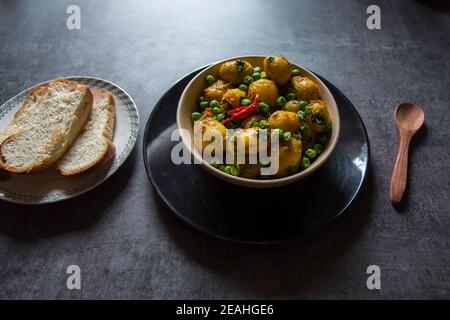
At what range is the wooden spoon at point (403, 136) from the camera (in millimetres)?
1318

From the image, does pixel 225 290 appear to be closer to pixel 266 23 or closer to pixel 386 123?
pixel 386 123

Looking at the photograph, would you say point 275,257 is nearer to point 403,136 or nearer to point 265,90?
point 265,90

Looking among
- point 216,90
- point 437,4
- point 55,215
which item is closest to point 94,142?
point 55,215

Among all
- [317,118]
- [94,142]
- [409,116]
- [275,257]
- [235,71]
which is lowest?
[275,257]

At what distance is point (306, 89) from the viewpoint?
1293 mm

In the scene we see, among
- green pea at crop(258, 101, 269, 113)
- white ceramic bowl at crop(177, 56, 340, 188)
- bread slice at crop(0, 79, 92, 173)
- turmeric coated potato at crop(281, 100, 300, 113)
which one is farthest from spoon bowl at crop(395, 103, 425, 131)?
bread slice at crop(0, 79, 92, 173)

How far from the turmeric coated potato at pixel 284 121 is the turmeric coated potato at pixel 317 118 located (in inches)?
2.4

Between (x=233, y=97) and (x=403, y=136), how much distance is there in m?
0.80

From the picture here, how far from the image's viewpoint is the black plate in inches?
45.2

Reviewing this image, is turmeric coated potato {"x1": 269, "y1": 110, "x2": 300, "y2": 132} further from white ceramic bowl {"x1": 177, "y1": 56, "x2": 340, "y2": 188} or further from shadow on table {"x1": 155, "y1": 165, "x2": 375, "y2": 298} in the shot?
shadow on table {"x1": 155, "y1": 165, "x2": 375, "y2": 298}

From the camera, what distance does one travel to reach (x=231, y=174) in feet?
3.69

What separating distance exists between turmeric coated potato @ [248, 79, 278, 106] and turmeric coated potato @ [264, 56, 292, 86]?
0.04 m

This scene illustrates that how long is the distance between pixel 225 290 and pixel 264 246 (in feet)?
0.67

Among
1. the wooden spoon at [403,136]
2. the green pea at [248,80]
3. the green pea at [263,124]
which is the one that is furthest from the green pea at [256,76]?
the wooden spoon at [403,136]
